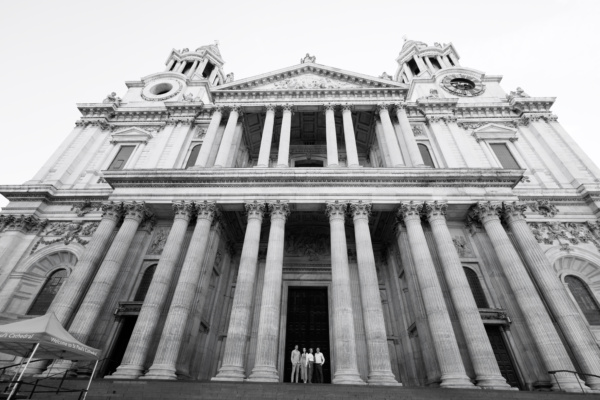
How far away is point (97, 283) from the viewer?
46.0 ft

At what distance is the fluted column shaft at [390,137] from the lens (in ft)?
59.8

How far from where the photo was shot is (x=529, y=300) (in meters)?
13.1

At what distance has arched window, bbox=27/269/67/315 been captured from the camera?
1614cm

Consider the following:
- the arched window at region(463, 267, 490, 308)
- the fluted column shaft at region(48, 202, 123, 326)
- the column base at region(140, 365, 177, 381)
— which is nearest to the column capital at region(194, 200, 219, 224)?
the fluted column shaft at region(48, 202, 123, 326)

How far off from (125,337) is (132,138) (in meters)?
14.1

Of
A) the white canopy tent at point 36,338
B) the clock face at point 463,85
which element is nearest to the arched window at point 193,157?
the white canopy tent at point 36,338

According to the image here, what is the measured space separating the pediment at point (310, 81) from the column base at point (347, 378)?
17347mm

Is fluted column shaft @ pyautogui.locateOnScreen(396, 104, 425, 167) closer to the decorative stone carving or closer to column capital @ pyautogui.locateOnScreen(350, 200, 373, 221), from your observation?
column capital @ pyautogui.locateOnScreen(350, 200, 373, 221)

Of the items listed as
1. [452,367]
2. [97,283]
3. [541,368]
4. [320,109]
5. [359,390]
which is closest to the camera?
[359,390]

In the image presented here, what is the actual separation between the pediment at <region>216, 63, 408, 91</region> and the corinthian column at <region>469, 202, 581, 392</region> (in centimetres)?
1064

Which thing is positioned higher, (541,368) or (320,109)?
(320,109)

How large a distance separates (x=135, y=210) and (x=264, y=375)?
10408mm

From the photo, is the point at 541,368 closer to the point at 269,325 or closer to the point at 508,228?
the point at 508,228

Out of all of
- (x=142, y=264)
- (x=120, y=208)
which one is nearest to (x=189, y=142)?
(x=120, y=208)
